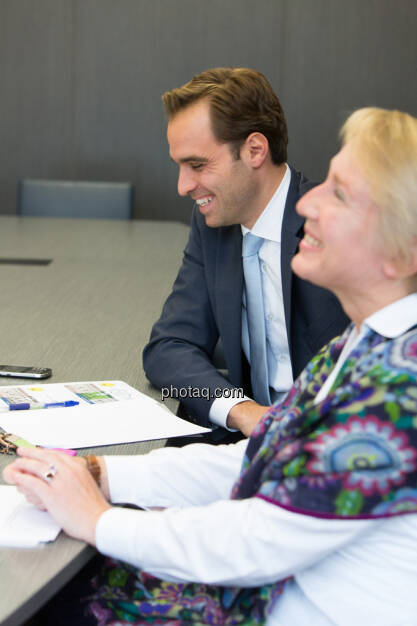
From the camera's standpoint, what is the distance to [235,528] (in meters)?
0.91

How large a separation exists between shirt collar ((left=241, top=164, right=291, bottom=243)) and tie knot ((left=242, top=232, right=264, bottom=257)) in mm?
11

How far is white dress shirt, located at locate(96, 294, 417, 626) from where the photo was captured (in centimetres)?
88

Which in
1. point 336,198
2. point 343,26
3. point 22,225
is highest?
point 343,26

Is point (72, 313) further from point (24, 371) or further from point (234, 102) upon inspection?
point (234, 102)

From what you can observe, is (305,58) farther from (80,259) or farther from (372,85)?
(80,259)

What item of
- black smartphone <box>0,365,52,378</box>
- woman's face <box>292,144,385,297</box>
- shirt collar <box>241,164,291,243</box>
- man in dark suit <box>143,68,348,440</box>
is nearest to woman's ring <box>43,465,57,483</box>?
woman's face <box>292,144,385,297</box>

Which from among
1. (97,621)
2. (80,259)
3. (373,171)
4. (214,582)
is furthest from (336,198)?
(80,259)

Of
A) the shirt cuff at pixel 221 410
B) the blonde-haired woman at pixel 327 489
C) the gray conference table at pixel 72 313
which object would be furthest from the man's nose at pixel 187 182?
the blonde-haired woman at pixel 327 489

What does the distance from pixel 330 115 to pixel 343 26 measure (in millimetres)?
615

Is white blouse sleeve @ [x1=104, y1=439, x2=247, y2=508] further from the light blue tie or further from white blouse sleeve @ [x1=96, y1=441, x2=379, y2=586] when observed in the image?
the light blue tie

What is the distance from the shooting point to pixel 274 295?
179cm

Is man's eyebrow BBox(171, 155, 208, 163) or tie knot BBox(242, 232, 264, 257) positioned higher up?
man's eyebrow BBox(171, 155, 208, 163)

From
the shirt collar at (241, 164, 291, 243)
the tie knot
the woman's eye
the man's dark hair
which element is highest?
the man's dark hair

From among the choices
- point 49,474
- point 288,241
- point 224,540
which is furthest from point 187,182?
point 224,540
